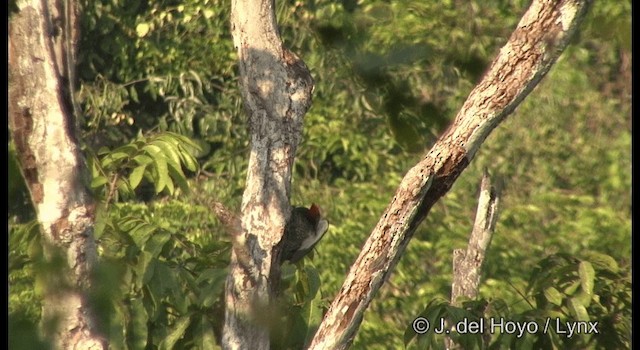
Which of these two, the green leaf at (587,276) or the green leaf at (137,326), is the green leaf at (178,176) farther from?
the green leaf at (587,276)

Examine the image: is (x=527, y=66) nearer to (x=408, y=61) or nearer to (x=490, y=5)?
(x=408, y=61)

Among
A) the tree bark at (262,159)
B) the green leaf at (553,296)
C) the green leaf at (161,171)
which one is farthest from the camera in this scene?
the green leaf at (553,296)

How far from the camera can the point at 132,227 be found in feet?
9.43

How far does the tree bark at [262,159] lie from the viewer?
229 centimetres

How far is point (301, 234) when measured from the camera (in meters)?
2.81

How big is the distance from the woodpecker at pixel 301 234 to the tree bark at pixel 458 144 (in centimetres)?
51

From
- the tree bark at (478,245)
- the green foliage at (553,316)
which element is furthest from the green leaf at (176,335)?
the tree bark at (478,245)

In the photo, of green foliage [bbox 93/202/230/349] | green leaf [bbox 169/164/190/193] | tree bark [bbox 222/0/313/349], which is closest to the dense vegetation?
green foliage [bbox 93/202/230/349]

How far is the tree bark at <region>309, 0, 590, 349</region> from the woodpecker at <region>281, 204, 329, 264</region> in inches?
20.0

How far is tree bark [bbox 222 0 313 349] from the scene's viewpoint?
2.29 metres

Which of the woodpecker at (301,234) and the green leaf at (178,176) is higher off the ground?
the green leaf at (178,176)

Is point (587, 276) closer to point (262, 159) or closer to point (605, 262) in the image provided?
point (605, 262)

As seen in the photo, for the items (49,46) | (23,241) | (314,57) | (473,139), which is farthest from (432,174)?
(314,57)

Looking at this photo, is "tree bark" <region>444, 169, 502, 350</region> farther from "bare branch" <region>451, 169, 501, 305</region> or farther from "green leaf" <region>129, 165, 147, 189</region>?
"green leaf" <region>129, 165, 147, 189</region>
